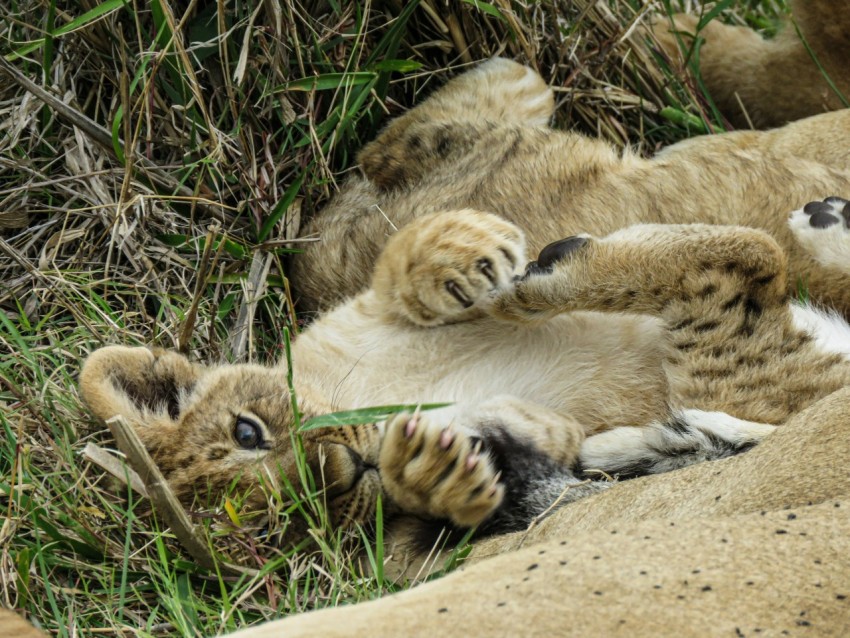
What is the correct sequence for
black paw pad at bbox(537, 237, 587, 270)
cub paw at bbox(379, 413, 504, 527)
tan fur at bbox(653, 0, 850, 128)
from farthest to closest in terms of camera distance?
tan fur at bbox(653, 0, 850, 128)
black paw pad at bbox(537, 237, 587, 270)
cub paw at bbox(379, 413, 504, 527)

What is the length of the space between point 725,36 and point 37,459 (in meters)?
3.50

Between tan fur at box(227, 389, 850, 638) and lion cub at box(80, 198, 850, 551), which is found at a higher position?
tan fur at box(227, 389, 850, 638)

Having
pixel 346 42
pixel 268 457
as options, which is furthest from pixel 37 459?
pixel 346 42

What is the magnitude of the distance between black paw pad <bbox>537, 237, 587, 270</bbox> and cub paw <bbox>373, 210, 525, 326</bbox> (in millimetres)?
95

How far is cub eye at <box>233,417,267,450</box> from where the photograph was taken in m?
3.11

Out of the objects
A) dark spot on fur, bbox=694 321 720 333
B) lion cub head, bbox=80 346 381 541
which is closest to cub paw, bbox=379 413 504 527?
lion cub head, bbox=80 346 381 541

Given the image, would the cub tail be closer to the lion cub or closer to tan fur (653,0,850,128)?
the lion cub

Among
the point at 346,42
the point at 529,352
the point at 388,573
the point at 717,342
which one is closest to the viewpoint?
the point at 388,573

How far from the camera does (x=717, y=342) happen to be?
3197 millimetres

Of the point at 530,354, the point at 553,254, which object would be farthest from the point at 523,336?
the point at 553,254

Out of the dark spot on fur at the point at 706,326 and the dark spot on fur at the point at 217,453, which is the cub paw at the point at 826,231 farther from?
the dark spot on fur at the point at 217,453

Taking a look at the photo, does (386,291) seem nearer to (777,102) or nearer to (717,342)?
(717,342)

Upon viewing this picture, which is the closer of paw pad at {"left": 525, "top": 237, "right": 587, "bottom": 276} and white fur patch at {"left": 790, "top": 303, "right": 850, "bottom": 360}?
white fur patch at {"left": 790, "top": 303, "right": 850, "bottom": 360}

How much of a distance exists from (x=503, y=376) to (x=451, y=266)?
0.42 meters
